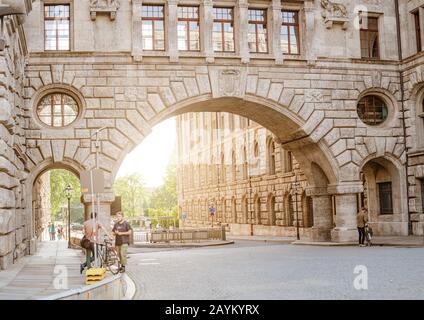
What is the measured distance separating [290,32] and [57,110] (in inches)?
427

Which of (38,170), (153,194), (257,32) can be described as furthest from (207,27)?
(153,194)

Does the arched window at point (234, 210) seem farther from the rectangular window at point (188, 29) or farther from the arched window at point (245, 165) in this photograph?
the rectangular window at point (188, 29)

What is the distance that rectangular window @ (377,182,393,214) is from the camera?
32.3 m

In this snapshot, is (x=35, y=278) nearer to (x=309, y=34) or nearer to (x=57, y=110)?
(x=57, y=110)

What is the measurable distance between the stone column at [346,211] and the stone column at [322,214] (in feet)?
6.23

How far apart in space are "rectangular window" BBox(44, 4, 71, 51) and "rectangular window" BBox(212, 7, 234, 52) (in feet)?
20.5

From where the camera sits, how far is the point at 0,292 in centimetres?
1351

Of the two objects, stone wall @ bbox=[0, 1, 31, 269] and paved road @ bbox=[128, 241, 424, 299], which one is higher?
stone wall @ bbox=[0, 1, 31, 269]

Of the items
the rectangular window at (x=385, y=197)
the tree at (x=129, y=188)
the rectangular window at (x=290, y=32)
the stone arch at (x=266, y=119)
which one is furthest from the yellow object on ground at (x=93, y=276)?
the tree at (x=129, y=188)

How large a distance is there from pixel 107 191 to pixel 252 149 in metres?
24.5

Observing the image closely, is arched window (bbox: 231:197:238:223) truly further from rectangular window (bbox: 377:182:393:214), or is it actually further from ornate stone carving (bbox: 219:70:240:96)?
ornate stone carving (bbox: 219:70:240:96)

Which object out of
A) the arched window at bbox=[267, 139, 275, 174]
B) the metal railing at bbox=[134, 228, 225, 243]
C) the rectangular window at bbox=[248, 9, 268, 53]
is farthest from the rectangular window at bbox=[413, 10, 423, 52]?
the metal railing at bbox=[134, 228, 225, 243]
